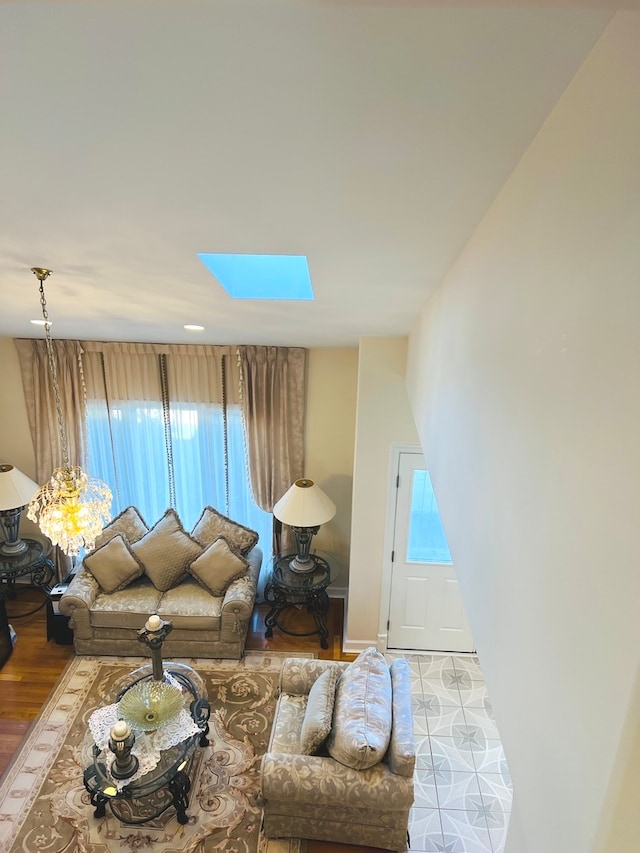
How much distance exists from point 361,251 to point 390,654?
3.65 meters

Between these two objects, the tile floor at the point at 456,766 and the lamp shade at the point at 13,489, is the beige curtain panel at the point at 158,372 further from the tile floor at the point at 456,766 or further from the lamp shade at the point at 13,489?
the tile floor at the point at 456,766

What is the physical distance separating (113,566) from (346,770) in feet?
8.13

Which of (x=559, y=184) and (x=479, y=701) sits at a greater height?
(x=559, y=184)

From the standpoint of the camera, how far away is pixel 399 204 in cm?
107

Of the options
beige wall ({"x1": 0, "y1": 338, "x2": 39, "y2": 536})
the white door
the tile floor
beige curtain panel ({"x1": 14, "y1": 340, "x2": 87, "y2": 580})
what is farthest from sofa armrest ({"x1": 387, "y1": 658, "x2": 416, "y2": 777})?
beige wall ({"x1": 0, "y1": 338, "x2": 39, "y2": 536})

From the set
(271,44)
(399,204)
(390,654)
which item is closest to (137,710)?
(390,654)

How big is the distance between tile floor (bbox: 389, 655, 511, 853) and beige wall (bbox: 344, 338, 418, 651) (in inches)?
23.0

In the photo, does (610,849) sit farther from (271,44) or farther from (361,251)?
(361,251)

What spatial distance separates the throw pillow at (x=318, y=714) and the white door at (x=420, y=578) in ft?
3.84

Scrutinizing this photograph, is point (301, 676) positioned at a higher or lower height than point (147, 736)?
higher

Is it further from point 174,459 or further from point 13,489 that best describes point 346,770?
point 13,489

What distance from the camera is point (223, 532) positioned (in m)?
4.28

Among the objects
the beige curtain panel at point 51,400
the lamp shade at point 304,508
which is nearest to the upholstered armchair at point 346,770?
the lamp shade at point 304,508

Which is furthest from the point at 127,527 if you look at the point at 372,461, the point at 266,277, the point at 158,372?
the point at 266,277
